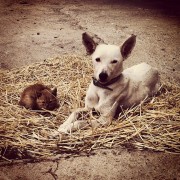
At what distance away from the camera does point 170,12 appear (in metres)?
9.33

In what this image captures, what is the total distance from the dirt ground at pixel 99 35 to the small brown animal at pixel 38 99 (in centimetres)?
106

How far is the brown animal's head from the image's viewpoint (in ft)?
12.5

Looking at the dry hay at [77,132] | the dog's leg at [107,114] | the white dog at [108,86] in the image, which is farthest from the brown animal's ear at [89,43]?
the dry hay at [77,132]

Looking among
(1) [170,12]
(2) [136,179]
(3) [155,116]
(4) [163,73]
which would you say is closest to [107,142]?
(2) [136,179]

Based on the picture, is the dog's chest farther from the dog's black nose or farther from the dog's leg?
the dog's black nose

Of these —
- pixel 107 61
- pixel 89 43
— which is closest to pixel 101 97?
pixel 107 61

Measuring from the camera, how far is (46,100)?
383 cm

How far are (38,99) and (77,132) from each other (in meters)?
0.82

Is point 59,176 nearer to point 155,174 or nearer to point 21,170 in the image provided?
point 21,170

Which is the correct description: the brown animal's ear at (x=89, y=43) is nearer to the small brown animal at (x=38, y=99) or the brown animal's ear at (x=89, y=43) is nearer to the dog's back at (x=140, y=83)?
the dog's back at (x=140, y=83)

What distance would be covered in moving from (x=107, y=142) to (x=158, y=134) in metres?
0.65

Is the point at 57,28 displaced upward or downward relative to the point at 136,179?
upward

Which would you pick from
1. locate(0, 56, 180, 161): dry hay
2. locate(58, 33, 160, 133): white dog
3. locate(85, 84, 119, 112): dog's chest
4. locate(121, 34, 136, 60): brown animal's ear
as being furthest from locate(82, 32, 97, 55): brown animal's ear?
locate(0, 56, 180, 161): dry hay

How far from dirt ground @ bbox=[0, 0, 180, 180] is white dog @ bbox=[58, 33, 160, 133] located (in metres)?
0.56
